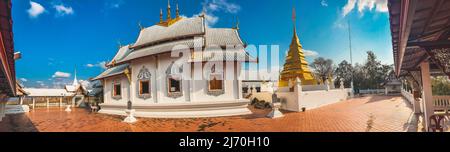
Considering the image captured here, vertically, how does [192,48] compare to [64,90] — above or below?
Result: above

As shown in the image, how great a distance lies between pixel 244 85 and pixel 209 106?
Result: 44.6ft

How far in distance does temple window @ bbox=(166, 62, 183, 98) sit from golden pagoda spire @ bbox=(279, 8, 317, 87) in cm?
759

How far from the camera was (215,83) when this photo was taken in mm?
8180

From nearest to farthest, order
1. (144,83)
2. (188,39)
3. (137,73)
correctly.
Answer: (188,39) < (144,83) < (137,73)

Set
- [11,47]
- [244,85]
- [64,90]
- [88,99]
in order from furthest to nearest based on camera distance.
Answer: [244,85] < [64,90] < [88,99] < [11,47]

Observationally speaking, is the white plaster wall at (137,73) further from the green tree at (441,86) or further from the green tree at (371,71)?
the green tree at (371,71)

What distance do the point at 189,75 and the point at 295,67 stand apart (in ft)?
26.6

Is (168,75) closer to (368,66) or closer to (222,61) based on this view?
(222,61)

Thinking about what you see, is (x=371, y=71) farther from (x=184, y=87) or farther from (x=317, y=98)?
(x=184, y=87)

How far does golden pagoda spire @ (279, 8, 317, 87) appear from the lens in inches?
512

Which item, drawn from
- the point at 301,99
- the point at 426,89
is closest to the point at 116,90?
the point at 301,99

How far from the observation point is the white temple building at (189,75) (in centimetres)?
797

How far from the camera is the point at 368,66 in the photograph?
77.3ft
